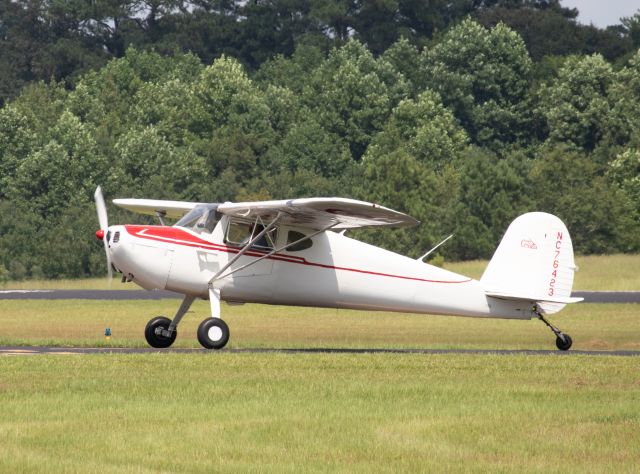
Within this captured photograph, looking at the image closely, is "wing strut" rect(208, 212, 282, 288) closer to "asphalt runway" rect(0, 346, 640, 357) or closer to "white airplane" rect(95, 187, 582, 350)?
"white airplane" rect(95, 187, 582, 350)

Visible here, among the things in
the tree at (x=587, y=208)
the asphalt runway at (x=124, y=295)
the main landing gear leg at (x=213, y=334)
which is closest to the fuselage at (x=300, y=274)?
the main landing gear leg at (x=213, y=334)

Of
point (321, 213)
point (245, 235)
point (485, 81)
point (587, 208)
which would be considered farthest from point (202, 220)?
point (485, 81)

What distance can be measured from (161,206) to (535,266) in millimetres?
6183

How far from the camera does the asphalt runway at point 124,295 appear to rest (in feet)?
132

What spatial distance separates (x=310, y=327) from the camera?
3156cm

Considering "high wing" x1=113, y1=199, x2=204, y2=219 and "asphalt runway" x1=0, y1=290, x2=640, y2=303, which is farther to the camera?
"asphalt runway" x1=0, y1=290, x2=640, y2=303

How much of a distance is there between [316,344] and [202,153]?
49778 mm

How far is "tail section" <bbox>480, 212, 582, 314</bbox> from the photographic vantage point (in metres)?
23.5

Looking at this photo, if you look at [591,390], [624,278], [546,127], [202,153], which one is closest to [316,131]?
[202,153]

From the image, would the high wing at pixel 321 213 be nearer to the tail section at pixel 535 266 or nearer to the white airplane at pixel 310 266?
the white airplane at pixel 310 266

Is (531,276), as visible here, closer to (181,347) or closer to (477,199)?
(181,347)

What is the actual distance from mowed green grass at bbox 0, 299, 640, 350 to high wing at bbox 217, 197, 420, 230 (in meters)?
2.70

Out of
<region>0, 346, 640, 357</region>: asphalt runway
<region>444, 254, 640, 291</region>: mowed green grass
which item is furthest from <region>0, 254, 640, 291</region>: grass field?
<region>0, 346, 640, 357</region>: asphalt runway

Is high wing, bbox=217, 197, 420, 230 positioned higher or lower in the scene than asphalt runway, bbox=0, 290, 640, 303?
higher
